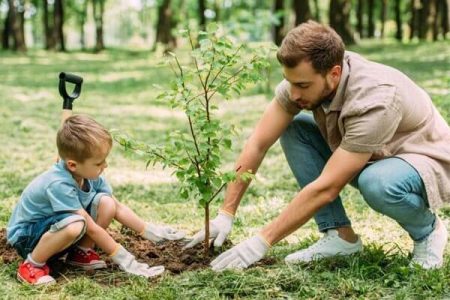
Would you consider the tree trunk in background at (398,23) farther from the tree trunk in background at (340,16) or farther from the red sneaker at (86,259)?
the red sneaker at (86,259)

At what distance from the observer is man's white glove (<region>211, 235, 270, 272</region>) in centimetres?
326

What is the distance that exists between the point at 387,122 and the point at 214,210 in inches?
80.8

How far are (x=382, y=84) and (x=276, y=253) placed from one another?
1.20 m

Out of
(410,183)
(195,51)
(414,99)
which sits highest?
(195,51)

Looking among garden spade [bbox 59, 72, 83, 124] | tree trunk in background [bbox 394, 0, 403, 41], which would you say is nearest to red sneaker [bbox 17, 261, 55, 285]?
garden spade [bbox 59, 72, 83, 124]

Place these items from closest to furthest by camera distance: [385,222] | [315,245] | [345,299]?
[345,299], [315,245], [385,222]

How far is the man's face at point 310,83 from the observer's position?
10.2 ft

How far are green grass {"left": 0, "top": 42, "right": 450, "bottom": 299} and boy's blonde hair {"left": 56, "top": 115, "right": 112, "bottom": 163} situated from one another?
0.16 meters

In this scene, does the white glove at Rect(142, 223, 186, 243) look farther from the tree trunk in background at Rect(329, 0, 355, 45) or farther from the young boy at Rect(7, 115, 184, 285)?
the tree trunk in background at Rect(329, 0, 355, 45)

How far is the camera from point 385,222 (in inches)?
172

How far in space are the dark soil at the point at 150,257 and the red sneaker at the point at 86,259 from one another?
0.13 ft

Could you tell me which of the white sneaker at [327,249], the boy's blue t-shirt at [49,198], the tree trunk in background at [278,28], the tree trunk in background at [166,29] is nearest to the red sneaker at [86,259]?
the boy's blue t-shirt at [49,198]

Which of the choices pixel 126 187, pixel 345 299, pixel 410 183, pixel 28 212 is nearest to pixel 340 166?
pixel 410 183

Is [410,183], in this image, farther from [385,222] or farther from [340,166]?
[385,222]
